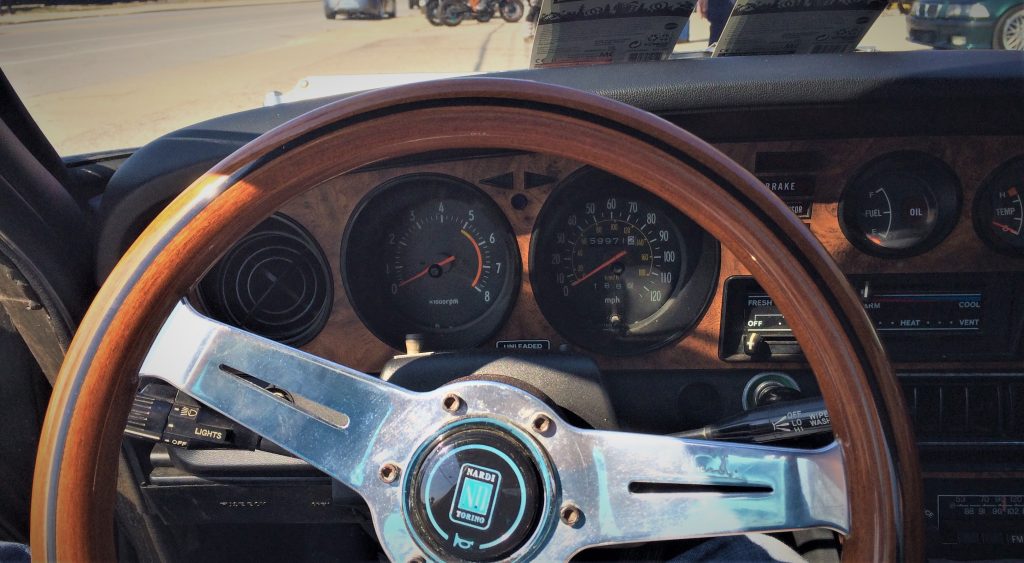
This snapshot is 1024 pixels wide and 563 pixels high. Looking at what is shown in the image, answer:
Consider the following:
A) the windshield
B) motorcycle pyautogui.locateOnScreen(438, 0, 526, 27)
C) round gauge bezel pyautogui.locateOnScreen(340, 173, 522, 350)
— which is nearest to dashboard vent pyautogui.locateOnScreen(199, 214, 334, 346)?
round gauge bezel pyautogui.locateOnScreen(340, 173, 522, 350)

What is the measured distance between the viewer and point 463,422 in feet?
4.37

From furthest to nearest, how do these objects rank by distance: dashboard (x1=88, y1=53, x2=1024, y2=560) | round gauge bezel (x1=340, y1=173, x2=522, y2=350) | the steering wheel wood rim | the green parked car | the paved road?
the green parked car, the paved road, round gauge bezel (x1=340, y1=173, x2=522, y2=350), dashboard (x1=88, y1=53, x2=1024, y2=560), the steering wheel wood rim

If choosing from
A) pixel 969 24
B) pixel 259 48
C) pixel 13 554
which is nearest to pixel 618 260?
pixel 13 554

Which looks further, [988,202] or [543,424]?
[988,202]

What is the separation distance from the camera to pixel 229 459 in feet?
6.73

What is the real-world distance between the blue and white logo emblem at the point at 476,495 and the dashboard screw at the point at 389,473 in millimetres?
A: 105

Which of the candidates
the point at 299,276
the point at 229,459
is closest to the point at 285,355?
the point at 229,459

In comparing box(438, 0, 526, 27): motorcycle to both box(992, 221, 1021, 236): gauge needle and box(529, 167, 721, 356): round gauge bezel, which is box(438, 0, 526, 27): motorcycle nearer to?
box(529, 167, 721, 356): round gauge bezel

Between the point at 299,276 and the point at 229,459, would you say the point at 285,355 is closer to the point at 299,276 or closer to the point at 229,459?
the point at 229,459

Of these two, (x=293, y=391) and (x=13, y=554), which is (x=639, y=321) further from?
(x=13, y=554)

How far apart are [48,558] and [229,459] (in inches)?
34.7

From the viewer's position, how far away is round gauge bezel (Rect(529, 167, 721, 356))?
2258mm

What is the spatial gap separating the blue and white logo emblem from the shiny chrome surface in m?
0.08

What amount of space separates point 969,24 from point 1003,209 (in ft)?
27.0
